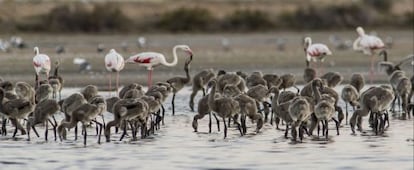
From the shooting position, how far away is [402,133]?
17.3 meters

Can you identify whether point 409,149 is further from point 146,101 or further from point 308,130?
point 146,101

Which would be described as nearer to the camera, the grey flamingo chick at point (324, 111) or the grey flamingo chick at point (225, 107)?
the grey flamingo chick at point (324, 111)

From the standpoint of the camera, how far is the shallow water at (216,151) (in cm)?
1418

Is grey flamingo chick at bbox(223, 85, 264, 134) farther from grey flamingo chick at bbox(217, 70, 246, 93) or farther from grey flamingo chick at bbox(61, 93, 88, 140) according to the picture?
grey flamingo chick at bbox(217, 70, 246, 93)

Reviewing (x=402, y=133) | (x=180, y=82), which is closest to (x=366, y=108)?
(x=402, y=133)

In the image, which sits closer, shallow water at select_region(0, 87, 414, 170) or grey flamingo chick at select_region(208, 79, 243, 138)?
shallow water at select_region(0, 87, 414, 170)

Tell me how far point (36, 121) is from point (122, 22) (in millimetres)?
38583

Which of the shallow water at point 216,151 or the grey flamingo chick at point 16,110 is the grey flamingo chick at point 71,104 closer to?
the shallow water at point 216,151

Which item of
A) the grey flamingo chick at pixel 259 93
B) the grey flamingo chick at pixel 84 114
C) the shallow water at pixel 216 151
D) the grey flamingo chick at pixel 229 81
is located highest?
the grey flamingo chick at pixel 229 81

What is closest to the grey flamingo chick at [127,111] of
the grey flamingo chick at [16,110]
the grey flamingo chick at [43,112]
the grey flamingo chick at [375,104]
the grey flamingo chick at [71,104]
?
the grey flamingo chick at [71,104]

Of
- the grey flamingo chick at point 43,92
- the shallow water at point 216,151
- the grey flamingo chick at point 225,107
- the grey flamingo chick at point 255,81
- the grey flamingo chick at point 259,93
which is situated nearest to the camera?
the shallow water at point 216,151

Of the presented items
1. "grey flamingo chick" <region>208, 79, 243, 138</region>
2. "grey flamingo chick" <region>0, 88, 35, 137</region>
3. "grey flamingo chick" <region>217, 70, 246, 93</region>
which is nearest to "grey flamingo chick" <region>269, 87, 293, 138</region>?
"grey flamingo chick" <region>208, 79, 243, 138</region>

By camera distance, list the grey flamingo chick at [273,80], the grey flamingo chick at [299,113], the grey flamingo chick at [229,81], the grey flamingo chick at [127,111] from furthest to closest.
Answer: the grey flamingo chick at [273,80] < the grey flamingo chick at [229,81] < the grey flamingo chick at [127,111] < the grey flamingo chick at [299,113]

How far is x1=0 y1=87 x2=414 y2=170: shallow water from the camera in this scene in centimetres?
1418
